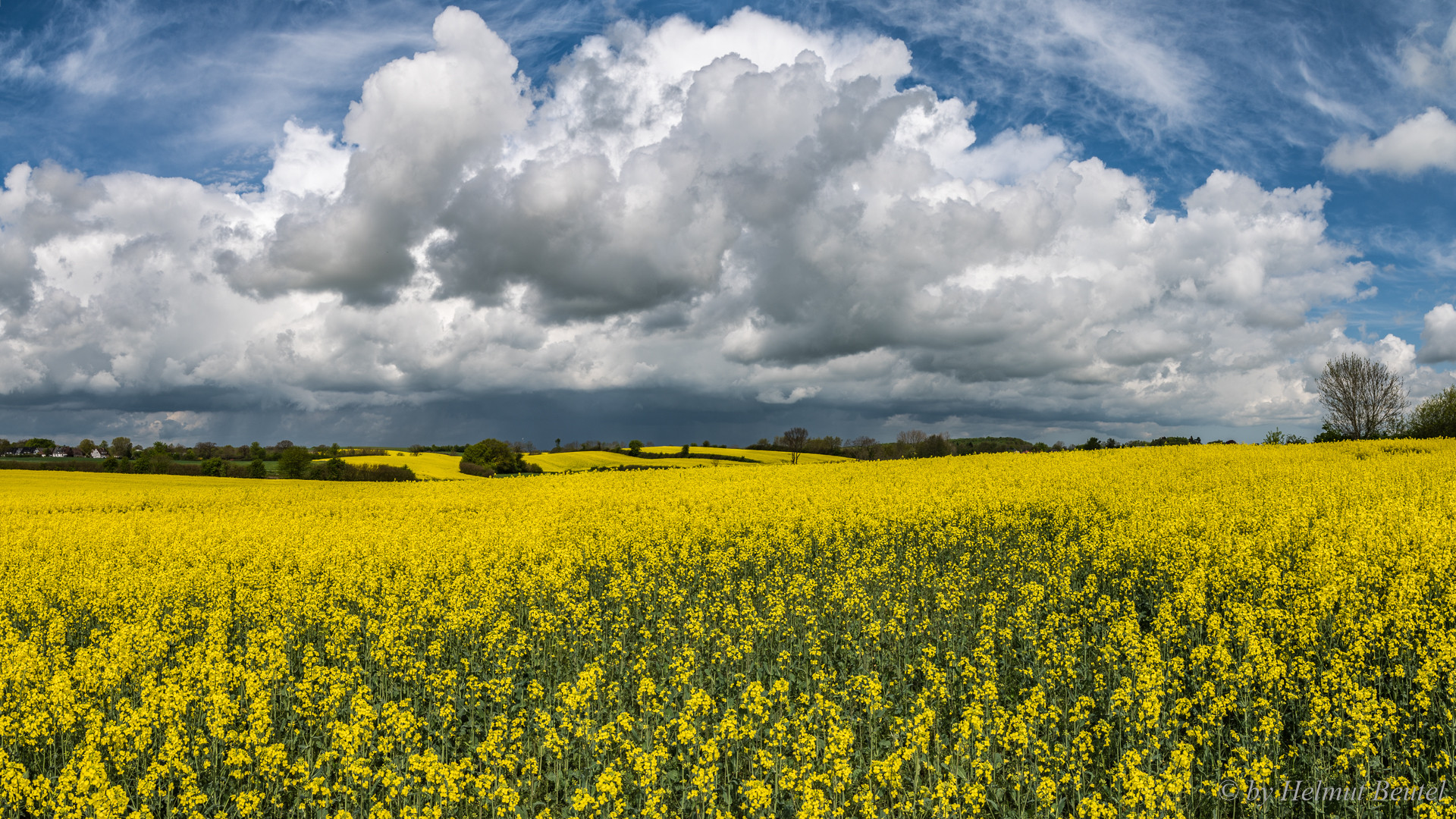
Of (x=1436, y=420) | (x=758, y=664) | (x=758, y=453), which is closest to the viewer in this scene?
(x=758, y=664)

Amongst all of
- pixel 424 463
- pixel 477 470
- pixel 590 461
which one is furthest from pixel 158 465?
pixel 590 461

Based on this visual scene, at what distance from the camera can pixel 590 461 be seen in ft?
268

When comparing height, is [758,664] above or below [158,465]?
below

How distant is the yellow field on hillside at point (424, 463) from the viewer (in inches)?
2586

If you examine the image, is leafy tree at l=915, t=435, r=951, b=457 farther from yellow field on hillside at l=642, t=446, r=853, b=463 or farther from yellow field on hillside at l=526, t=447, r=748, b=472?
yellow field on hillside at l=526, t=447, r=748, b=472

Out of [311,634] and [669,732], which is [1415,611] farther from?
[311,634]

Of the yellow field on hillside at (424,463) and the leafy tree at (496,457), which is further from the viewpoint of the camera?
the leafy tree at (496,457)

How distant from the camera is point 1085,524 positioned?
18.0 m

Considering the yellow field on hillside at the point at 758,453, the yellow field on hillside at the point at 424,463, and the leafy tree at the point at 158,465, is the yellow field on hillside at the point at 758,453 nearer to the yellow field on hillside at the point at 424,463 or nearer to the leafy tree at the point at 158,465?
the yellow field on hillside at the point at 424,463

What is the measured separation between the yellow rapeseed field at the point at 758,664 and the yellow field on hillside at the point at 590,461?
5313 cm

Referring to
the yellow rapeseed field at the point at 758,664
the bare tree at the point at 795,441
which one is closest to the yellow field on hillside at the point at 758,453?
the bare tree at the point at 795,441

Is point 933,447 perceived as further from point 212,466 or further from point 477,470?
point 212,466

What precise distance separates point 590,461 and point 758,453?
22173 mm

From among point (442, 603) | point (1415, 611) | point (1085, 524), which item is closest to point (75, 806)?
point (442, 603)
